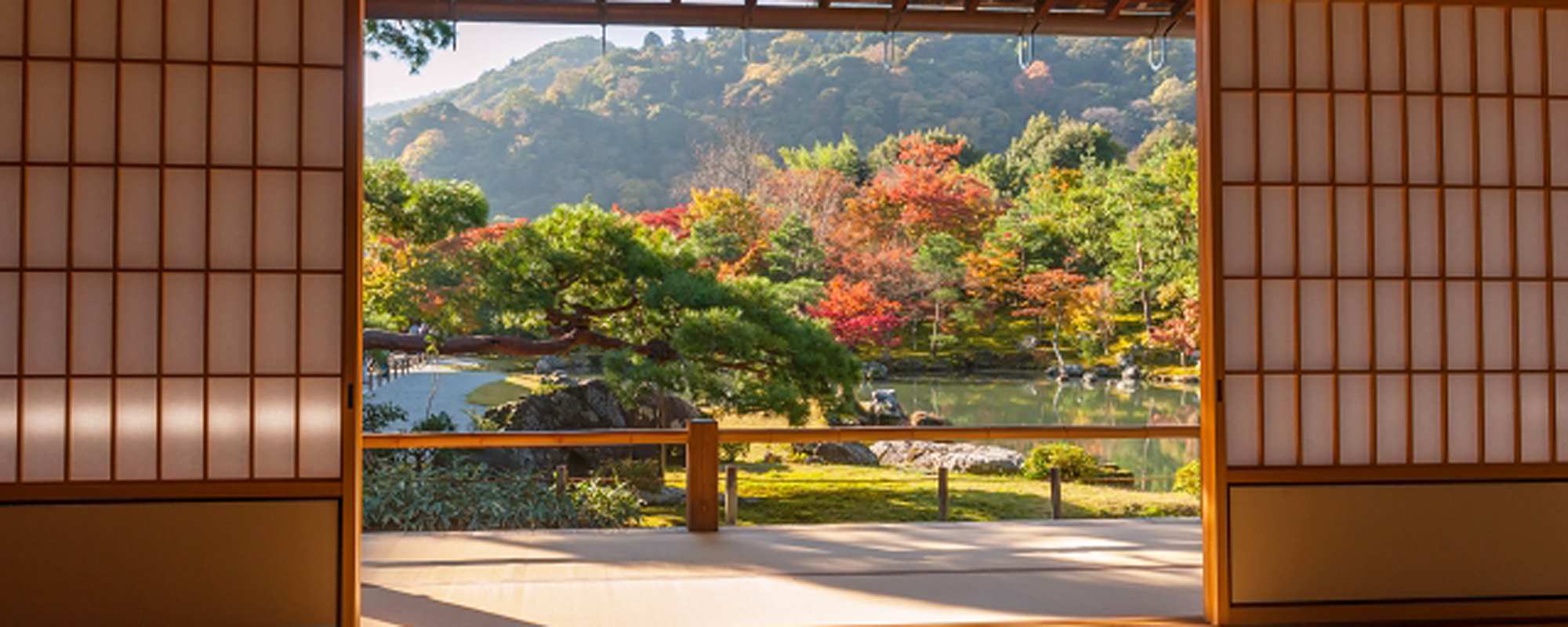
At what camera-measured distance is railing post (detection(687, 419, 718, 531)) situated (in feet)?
13.3

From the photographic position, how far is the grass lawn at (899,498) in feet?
28.0

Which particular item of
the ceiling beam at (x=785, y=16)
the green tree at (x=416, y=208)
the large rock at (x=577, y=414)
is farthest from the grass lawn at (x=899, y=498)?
the ceiling beam at (x=785, y=16)

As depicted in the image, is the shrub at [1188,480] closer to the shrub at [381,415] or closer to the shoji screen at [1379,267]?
the shoji screen at [1379,267]

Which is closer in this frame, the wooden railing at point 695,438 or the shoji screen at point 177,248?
the shoji screen at point 177,248

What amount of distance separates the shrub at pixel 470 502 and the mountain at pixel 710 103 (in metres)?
3.98

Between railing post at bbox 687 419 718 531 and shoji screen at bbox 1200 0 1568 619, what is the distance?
195 cm

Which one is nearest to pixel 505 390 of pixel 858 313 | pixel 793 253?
pixel 793 253

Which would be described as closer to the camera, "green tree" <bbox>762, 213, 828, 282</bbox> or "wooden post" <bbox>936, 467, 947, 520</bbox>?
"wooden post" <bbox>936, 467, 947, 520</bbox>

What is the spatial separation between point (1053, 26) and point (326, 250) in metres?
3.03

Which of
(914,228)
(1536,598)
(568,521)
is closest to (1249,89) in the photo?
(1536,598)

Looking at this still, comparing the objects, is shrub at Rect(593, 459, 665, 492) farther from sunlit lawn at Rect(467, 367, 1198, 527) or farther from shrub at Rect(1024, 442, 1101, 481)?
shrub at Rect(1024, 442, 1101, 481)

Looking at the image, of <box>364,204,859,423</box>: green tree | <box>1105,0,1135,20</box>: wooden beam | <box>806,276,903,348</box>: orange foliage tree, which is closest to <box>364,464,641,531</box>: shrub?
<box>364,204,859,423</box>: green tree

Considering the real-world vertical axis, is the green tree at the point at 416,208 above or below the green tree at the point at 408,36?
below

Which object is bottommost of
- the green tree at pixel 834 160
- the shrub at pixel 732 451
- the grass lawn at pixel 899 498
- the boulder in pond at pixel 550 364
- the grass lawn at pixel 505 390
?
the grass lawn at pixel 899 498
